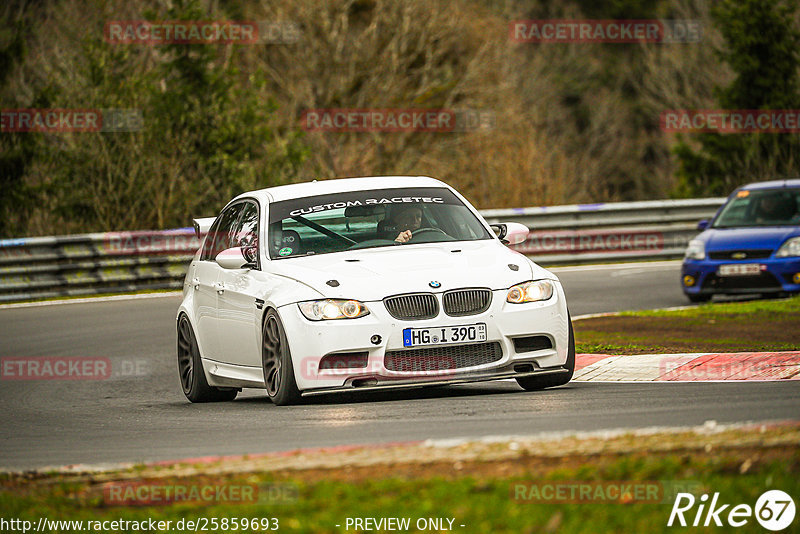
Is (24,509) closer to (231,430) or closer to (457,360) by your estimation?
(231,430)

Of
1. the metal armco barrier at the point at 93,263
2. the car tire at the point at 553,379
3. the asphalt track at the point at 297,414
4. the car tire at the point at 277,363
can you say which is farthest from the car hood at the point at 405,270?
the metal armco barrier at the point at 93,263

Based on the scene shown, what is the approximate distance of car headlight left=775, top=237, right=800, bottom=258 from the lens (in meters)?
18.6

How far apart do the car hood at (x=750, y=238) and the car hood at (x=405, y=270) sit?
9.07 meters

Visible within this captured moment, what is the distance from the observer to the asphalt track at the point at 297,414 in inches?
299

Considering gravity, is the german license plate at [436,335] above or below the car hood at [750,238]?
Result: above

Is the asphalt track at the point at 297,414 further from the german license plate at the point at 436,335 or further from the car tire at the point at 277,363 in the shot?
the german license plate at the point at 436,335

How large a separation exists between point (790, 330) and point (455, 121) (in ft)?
98.2

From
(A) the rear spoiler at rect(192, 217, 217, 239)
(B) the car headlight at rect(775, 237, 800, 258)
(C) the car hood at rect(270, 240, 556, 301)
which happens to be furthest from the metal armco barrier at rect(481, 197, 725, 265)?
(C) the car hood at rect(270, 240, 556, 301)

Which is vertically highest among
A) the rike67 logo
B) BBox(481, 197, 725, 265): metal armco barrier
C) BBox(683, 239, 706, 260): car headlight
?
the rike67 logo

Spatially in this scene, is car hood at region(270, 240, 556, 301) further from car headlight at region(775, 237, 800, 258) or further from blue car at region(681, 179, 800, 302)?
car headlight at region(775, 237, 800, 258)

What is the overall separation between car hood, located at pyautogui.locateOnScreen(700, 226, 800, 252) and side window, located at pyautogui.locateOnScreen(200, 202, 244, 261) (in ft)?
28.7

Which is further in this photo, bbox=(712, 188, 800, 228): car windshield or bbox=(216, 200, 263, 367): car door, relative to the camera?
bbox=(712, 188, 800, 228): car windshield

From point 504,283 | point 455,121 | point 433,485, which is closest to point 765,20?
point 455,121

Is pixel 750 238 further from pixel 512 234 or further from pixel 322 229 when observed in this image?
pixel 322 229
